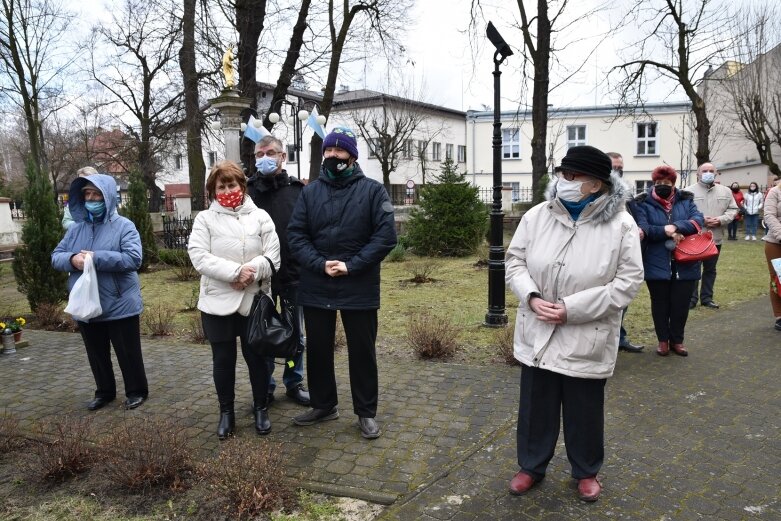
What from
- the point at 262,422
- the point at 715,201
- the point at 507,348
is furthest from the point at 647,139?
the point at 262,422

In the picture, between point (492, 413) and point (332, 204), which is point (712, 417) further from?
point (332, 204)

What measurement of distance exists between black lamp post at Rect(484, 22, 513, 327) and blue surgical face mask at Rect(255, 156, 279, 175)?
3.76 meters

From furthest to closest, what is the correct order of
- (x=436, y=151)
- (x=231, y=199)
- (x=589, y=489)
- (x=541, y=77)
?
(x=436, y=151) → (x=541, y=77) → (x=231, y=199) → (x=589, y=489)

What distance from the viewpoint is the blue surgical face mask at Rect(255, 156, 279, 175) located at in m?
4.56

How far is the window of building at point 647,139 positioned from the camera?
40125 mm

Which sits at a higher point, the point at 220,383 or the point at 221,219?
the point at 221,219

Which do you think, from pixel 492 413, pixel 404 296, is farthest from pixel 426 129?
pixel 492 413

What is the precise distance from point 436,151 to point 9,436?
44.1 m

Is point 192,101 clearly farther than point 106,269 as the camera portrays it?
Yes

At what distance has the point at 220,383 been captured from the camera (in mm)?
4262

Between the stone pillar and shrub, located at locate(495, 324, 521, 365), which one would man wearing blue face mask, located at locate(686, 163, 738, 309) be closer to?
shrub, located at locate(495, 324, 521, 365)

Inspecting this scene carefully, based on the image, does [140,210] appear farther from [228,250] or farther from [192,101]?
[228,250]

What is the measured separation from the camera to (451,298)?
10.2 m

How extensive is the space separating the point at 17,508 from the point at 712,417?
467cm
